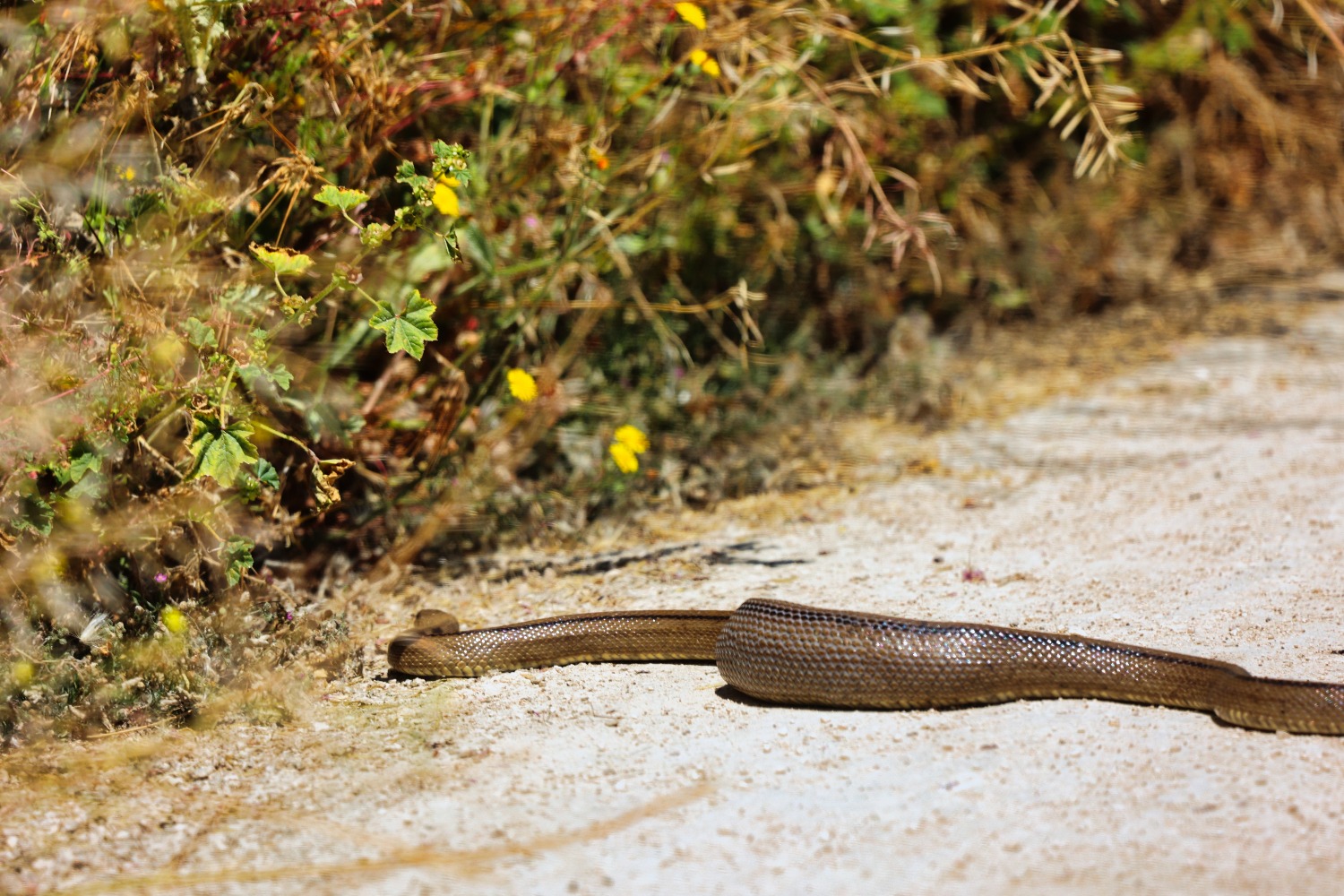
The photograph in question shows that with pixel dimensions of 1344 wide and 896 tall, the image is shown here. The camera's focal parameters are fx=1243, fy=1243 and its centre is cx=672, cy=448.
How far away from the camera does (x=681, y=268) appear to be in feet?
22.7

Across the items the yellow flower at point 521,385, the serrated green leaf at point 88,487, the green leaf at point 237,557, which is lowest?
the green leaf at point 237,557

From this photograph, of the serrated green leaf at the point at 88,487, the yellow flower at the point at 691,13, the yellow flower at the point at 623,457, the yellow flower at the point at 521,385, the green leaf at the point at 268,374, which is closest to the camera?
the green leaf at the point at 268,374

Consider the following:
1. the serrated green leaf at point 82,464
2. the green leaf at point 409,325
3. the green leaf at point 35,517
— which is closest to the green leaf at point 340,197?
the green leaf at point 409,325

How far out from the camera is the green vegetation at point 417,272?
13.5 ft

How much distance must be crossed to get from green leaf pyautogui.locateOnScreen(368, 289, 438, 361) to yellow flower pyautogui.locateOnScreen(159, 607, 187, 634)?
1.23 meters

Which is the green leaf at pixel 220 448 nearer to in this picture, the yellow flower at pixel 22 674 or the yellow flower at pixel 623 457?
the yellow flower at pixel 22 674

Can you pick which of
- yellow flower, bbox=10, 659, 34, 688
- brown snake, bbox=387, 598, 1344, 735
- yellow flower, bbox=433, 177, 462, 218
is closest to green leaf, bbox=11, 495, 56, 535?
yellow flower, bbox=10, 659, 34, 688

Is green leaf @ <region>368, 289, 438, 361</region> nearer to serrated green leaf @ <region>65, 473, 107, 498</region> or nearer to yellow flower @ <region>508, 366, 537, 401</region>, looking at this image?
yellow flower @ <region>508, 366, 537, 401</region>

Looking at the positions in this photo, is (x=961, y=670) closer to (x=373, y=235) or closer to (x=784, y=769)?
(x=784, y=769)

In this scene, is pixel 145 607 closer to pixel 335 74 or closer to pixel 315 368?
pixel 315 368

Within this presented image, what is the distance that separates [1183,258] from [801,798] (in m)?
7.30

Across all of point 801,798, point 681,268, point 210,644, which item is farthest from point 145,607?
point 681,268

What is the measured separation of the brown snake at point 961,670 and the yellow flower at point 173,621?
182cm

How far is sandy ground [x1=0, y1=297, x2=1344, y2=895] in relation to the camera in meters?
3.07
